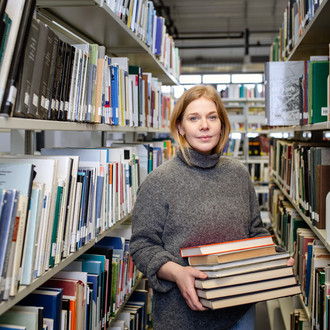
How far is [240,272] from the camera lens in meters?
1.18

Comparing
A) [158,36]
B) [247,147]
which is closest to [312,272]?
[158,36]

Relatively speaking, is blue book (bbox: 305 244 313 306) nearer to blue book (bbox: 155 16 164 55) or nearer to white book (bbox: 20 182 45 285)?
white book (bbox: 20 182 45 285)

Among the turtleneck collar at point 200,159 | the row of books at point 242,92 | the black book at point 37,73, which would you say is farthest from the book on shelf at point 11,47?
the row of books at point 242,92

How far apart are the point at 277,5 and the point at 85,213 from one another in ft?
25.7

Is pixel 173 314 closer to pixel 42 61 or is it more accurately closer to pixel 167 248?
pixel 167 248

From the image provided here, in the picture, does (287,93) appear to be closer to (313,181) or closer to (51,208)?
(313,181)

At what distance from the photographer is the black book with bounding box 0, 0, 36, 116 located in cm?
91

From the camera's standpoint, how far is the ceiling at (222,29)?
26.6 feet

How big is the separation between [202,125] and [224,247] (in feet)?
1.42

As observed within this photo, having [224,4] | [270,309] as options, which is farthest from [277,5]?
[270,309]

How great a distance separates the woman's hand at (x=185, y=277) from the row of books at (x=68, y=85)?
62 cm

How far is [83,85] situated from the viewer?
151 centimetres

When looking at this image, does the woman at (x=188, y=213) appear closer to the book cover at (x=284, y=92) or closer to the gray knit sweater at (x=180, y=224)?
the gray knit sweater at (x=180, y=224)

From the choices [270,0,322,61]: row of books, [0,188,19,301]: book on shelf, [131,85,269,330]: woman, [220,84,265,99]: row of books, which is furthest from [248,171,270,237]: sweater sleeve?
[220,84,265,99]: row of books
